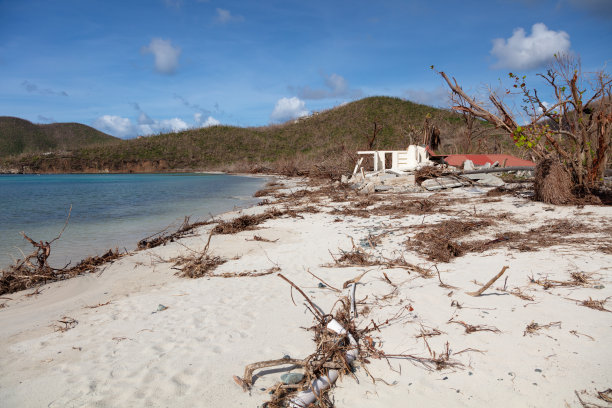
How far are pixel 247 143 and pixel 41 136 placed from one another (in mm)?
56915

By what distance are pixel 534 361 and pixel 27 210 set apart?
15965 mm

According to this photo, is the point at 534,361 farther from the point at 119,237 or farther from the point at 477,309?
the point at 119,237

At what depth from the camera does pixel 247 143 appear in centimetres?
5728

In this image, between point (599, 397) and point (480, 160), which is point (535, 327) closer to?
point (599, 397)

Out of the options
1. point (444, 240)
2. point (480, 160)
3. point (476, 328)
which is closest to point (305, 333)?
point (476, 328)

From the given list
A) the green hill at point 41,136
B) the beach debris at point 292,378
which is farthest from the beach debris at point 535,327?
the green hill at point 41,136

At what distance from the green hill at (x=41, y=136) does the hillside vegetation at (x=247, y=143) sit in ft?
54.4

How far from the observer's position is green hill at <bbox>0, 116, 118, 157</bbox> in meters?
68.7

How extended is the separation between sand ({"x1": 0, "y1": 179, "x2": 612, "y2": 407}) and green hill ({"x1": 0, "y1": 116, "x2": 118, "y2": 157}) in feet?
236

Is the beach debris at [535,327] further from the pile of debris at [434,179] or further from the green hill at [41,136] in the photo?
the green hill at [41,136]

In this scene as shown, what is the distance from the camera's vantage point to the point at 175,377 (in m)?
2.40

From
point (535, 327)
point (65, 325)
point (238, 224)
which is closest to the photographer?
point (535, 327)

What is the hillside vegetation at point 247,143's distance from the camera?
159 ft

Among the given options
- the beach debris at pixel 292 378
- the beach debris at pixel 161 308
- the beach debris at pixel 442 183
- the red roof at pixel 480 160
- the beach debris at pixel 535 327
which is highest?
the red roof at pixel 480 160
